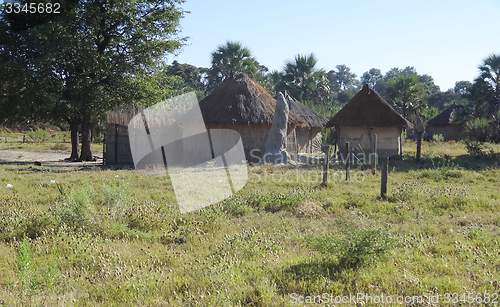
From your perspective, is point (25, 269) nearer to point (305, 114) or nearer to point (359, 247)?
point (359, 247)

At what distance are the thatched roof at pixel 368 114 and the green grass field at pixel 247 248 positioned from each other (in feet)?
30.9

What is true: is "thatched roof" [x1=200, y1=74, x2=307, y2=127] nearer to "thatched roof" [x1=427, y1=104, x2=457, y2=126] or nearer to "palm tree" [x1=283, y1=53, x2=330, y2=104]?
"palm tree" [x1=283, y1=53, x2=330, y2=104]

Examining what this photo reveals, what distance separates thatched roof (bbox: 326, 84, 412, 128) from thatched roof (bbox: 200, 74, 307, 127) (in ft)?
7.80

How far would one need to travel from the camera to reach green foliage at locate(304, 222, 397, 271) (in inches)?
170

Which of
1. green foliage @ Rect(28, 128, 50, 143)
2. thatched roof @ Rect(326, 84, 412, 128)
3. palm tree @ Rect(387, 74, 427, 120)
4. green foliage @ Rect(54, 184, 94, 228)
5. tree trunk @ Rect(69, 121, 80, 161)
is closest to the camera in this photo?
green foliage @ Rect(54, 184, 94, 228)

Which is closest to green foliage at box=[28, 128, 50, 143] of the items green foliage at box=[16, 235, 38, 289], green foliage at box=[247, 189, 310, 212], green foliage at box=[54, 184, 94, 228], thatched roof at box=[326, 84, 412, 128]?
thatched roof at box=[326, 84, 412, 128]

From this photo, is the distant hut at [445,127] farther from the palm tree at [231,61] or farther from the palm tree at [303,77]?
the palm tree at [231,61]

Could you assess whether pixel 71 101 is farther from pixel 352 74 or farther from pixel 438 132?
pixel 352 74

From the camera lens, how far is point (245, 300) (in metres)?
3.71

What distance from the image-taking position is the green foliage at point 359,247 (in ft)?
14.2

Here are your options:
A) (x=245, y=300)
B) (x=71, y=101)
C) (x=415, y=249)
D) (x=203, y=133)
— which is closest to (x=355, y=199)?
(x=415, y=249)

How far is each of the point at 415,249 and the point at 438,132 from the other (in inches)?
1351

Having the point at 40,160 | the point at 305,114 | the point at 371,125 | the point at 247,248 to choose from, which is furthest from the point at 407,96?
the point at 247,248

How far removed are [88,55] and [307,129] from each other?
12.7m
